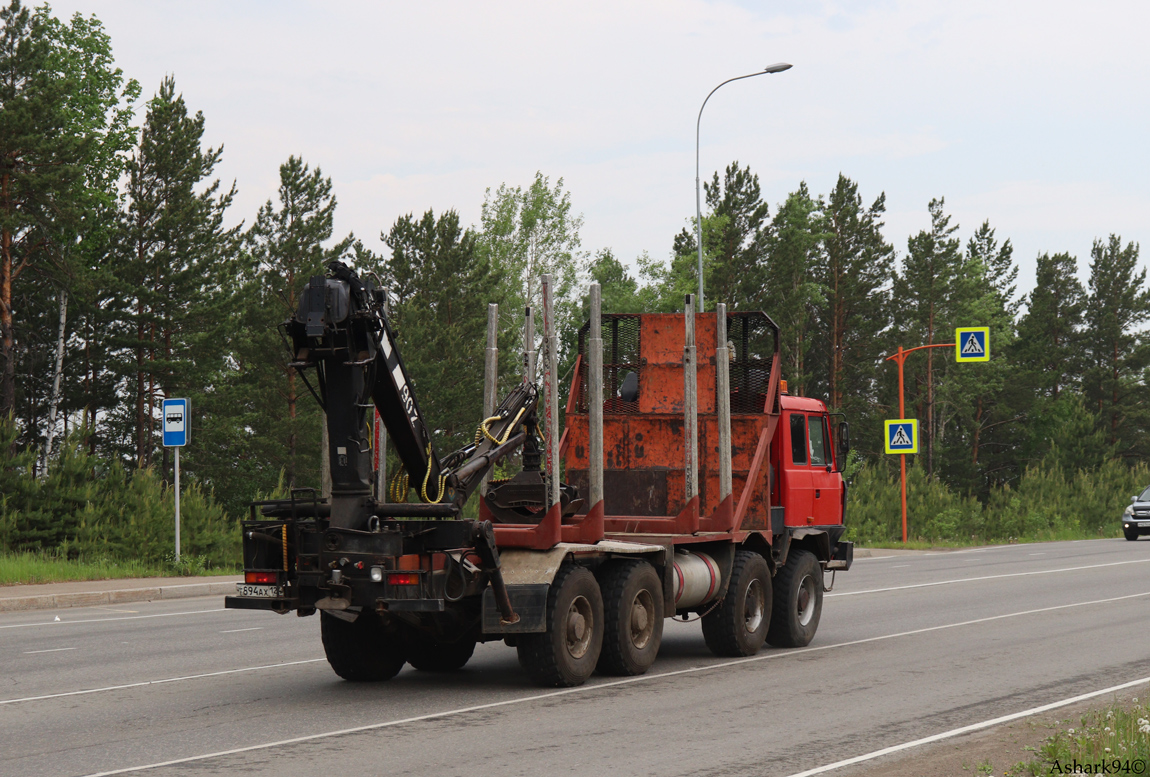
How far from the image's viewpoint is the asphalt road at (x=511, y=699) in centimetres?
805

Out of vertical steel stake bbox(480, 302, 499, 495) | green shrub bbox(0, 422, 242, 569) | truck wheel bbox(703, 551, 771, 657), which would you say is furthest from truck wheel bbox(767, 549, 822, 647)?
green shrub bbox(0, 422, 242, 569)

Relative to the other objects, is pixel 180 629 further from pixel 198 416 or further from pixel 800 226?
pixel 800 226

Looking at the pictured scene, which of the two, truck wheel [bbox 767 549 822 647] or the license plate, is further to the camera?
truck wheel [bbox 767 549 822 647]

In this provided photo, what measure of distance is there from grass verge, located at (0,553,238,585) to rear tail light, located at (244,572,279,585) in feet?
44.0

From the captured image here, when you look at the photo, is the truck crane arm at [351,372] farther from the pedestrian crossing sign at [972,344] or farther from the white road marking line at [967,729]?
the pedestrian crossing sign at [972,344]

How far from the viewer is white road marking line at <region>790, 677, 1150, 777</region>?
775 centimetres

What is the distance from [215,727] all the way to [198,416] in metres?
36.7

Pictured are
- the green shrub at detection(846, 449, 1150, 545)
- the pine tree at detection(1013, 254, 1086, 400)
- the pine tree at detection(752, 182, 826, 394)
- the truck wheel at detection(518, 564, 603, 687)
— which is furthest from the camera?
the pine tree at detection(1013, 254, 1086, 400)

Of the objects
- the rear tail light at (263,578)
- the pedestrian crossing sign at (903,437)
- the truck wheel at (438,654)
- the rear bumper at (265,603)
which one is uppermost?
the pedestrian crossing sign at (903,437)

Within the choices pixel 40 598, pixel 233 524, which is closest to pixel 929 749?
pixel 40 598

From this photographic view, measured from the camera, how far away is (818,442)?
1477 centimetres

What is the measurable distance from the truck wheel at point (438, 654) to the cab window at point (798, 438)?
13.9 ft

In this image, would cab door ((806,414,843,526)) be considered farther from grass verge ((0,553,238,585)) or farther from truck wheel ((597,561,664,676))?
grass verge ((0,553,238,585))

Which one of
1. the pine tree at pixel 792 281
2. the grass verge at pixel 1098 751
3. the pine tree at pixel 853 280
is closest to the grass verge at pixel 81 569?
the grass verge at pixel 1098 751
